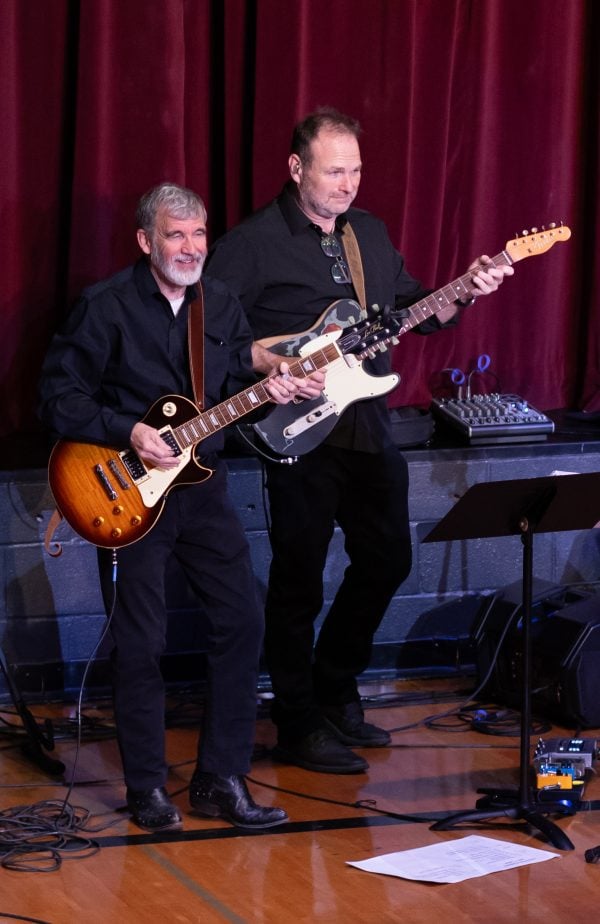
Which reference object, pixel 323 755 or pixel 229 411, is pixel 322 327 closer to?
pixel 229 411

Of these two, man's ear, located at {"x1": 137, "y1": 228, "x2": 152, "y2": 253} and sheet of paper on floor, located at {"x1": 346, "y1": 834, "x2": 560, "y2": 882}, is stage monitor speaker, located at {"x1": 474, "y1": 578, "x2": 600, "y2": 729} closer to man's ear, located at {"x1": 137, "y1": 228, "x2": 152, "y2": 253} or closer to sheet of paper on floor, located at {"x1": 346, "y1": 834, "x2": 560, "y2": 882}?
sheet of paper on floor, located at {"x1": 346, "y1": 834, "x2": 560, "y2": 882}

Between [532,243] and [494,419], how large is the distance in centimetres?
116

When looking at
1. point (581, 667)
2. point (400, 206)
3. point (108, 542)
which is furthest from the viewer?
point (400, 206)

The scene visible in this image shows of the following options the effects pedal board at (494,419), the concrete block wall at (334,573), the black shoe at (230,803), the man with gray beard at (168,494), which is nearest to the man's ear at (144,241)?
the man with gray beard at (168,494)

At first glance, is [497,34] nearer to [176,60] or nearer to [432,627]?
[176,60]

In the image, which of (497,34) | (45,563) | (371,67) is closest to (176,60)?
(371,67)

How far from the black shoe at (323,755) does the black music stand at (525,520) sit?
21.6 inches

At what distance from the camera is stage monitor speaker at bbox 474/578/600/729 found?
17.1 ft

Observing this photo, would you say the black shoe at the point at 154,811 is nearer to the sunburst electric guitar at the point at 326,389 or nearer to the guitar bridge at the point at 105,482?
the guitar bridge at the point at 105,482

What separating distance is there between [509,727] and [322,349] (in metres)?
1.64

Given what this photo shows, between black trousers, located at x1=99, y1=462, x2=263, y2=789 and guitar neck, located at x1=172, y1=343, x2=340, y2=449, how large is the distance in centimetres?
17

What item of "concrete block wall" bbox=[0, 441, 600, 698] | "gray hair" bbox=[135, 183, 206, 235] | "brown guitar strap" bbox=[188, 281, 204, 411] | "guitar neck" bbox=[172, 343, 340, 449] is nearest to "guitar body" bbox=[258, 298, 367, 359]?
"guitar neck" bbox=[172, 343, 340, 449]

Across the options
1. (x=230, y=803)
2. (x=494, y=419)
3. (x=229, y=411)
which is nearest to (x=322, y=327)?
(x=229, y=411)

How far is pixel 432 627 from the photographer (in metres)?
5.93
